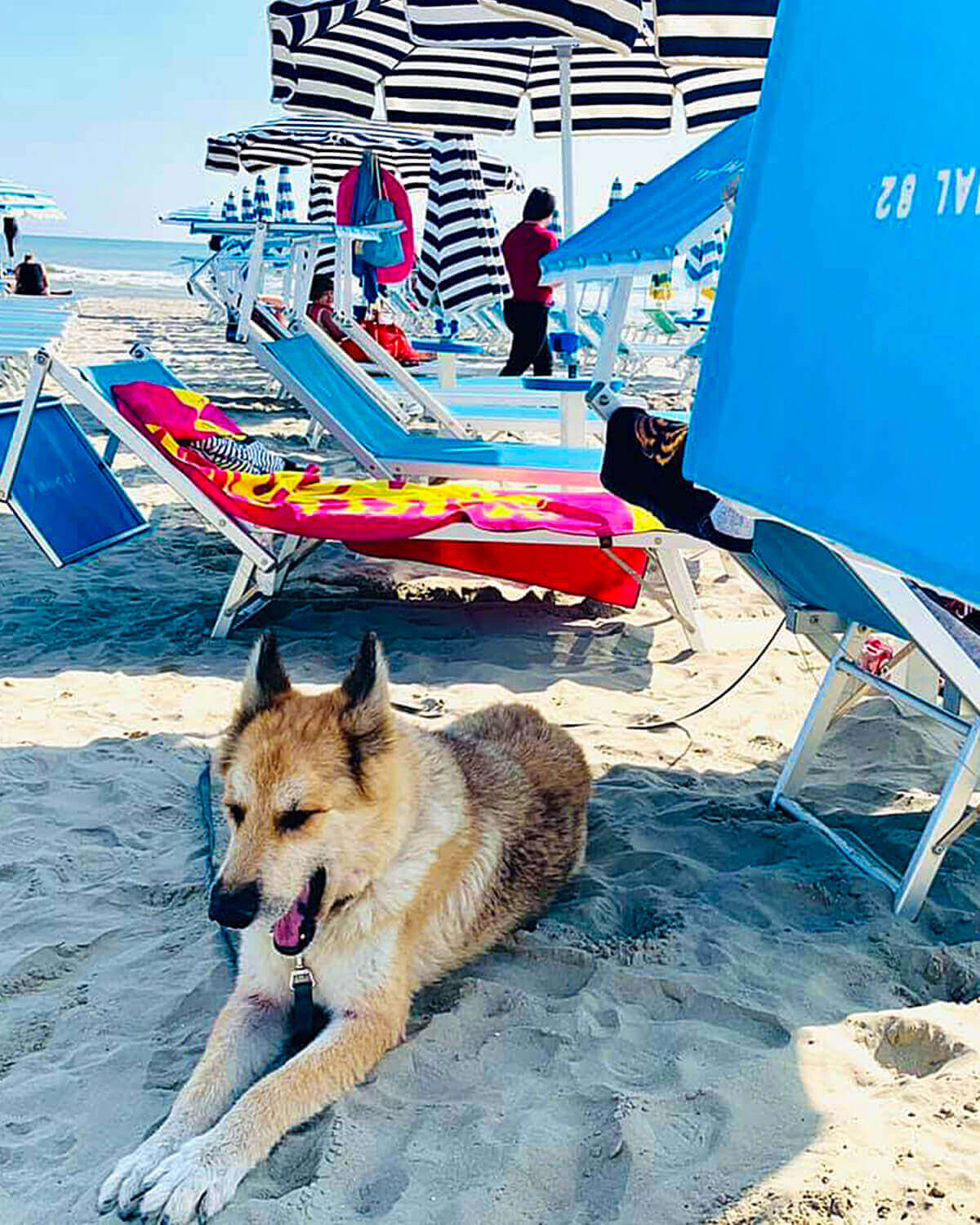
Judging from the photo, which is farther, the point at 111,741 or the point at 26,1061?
the point at 111,741

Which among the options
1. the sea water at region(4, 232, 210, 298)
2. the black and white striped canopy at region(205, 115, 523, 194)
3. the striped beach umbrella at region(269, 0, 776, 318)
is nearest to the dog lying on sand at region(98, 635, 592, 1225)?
the striped beach umbrella at region(269, 0, 776, 318)

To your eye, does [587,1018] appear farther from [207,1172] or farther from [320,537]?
[320,537]

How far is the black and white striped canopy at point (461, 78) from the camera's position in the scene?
306 inches

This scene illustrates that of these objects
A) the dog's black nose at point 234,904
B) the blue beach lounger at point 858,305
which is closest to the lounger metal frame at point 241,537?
the dog's black nose at point 234,904

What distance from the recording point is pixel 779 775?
4.43 metres

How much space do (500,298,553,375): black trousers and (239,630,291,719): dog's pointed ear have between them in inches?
362

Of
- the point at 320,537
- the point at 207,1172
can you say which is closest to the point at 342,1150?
the point at 207,1172

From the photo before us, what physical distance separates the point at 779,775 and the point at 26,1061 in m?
2.64

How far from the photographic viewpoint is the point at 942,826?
3373mm

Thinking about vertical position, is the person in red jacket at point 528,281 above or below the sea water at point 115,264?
above

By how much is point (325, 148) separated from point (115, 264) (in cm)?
6719

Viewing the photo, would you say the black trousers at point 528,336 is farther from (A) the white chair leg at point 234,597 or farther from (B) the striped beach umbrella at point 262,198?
(B) the striped beach umbrella at point 262,198

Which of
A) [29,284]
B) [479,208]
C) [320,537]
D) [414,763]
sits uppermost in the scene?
[479,208]

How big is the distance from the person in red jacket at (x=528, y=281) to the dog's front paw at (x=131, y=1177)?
8819mm
